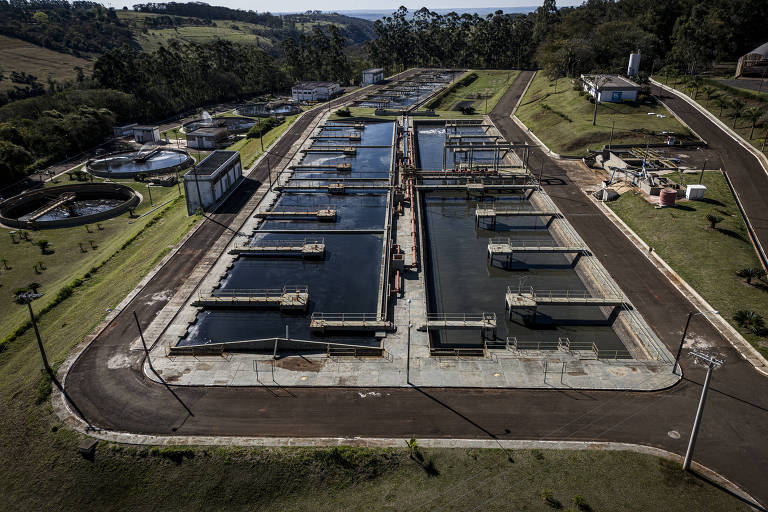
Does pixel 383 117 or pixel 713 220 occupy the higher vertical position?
pixel 383 117

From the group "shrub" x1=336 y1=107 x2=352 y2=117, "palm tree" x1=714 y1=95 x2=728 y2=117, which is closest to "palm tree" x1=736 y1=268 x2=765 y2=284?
"palm tree" x1=714 y1=95 x2=728 y2=117

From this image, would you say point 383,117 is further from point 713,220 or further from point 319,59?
point 713,220

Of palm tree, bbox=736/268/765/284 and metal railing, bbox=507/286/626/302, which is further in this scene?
metal railing, bbox=507/286/626/302

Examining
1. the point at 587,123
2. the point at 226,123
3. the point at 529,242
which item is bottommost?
the point at 529,242

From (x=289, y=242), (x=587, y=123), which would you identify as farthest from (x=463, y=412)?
(x=587, y=123)

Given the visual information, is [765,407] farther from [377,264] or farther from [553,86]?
[553,86]

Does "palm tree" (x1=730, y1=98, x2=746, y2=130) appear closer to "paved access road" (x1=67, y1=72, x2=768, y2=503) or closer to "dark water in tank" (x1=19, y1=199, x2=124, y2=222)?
"paved access road" (x1=67, y1=72, x2=768, y2=503)
